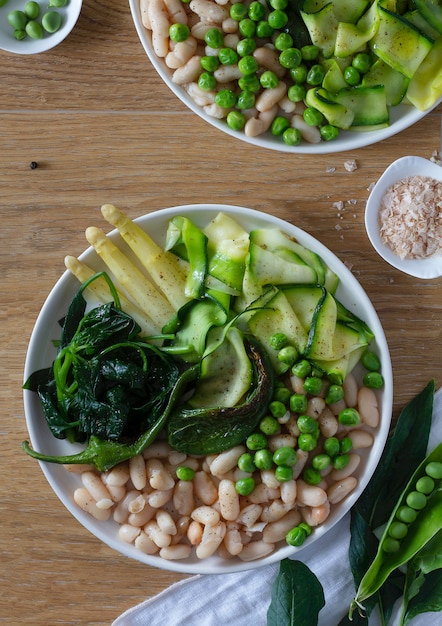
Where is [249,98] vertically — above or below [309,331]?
above

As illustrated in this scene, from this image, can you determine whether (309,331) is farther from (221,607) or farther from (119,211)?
(221,607)

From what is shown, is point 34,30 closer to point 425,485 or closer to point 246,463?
point 246,463

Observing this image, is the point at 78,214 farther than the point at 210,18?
Yes

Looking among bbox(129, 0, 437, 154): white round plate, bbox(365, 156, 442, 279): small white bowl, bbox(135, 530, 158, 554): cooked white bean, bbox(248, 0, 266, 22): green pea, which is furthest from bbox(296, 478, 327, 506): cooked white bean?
bbox(248, 0, 266, 22): green pea

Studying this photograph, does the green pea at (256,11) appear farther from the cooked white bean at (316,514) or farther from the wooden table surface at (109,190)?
the cooked white bean at (316,514)

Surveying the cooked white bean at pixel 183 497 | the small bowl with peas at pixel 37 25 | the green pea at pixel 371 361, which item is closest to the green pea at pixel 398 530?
the green pea at pixel 371 361

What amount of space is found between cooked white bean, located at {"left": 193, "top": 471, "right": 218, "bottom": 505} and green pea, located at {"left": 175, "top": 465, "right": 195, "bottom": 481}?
0.02m

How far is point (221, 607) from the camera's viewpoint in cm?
204

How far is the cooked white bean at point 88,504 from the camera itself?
75.0 inches

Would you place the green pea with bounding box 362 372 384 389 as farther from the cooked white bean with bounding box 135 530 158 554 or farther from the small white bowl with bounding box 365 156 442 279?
the cooked white bean with bounding box 135 530 158 554

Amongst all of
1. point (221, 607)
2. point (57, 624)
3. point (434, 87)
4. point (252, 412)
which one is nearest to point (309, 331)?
point (252, 412)

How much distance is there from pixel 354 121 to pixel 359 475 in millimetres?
976

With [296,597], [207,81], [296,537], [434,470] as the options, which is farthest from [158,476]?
[207,81]

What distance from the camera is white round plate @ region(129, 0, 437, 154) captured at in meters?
1.91
